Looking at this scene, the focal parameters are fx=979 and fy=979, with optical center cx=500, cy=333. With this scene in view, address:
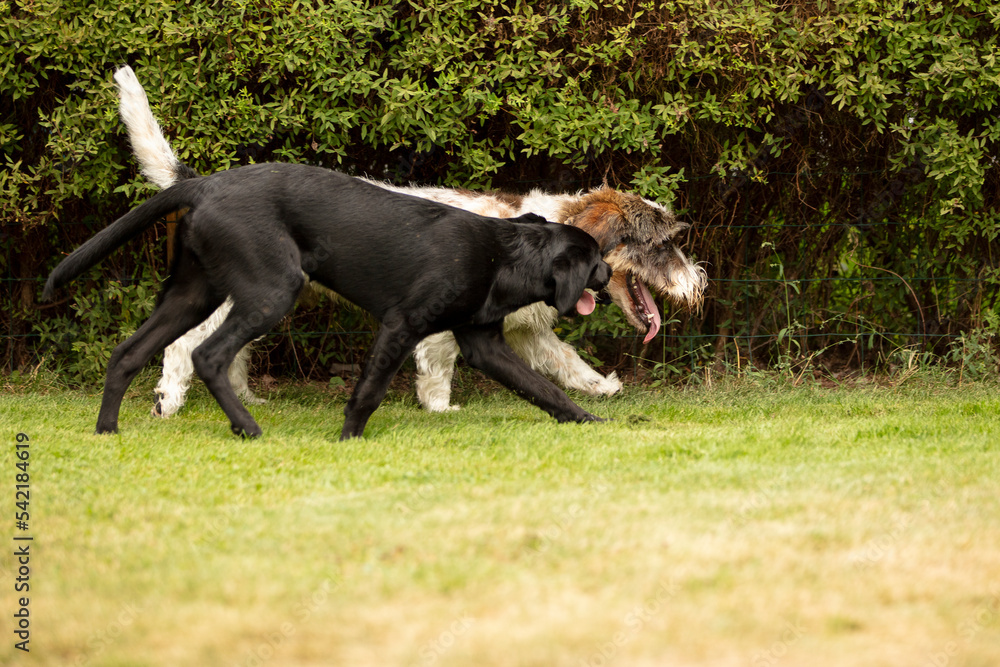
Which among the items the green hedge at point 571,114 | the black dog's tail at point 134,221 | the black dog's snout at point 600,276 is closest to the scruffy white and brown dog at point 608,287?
the green hedge at point 571,114

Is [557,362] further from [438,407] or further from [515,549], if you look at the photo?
[515,549]

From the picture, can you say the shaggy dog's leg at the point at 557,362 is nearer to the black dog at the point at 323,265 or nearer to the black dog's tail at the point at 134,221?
the black dog at the point at 323,265

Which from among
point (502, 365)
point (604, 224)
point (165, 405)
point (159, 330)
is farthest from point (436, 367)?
point (159, 330)

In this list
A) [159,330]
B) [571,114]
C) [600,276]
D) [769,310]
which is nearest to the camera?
[159,330]

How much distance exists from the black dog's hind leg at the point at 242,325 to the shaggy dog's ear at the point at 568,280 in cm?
131

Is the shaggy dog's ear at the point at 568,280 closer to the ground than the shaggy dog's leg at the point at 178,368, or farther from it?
farther from it

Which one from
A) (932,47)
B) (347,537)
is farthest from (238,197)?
(932,47)

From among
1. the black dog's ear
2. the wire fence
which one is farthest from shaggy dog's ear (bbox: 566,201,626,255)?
the wire fence

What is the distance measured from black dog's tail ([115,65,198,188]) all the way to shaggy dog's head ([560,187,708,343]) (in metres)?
2.35

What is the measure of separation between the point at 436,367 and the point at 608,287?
124 centimetres

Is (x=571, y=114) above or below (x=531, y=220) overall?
above

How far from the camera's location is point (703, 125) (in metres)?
6.65

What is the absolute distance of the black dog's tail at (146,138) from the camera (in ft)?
17.6

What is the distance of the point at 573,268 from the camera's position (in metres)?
5.06
